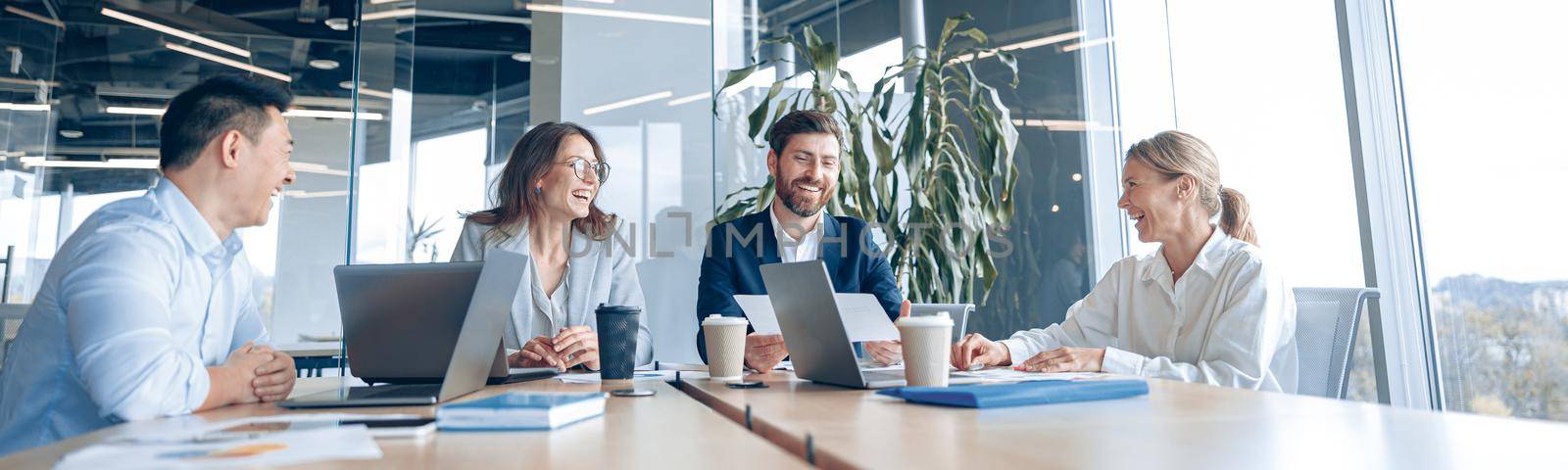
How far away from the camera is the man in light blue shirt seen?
3.88ft

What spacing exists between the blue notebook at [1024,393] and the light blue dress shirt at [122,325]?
0.96 m

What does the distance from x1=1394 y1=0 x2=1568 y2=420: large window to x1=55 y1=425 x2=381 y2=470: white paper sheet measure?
116 inches

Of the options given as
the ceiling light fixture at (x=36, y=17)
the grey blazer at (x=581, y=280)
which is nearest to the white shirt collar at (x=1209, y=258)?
the grey blazer at (x=581, y=280)

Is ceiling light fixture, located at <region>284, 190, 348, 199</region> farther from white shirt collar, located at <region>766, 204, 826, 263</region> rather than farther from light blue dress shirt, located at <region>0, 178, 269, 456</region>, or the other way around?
light blue dress shirt, located at <region>0, 178, 269, 456</region>

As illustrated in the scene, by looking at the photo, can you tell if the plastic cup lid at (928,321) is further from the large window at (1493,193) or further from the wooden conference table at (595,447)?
the large window at (1493,193)

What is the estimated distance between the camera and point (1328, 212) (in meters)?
3.12

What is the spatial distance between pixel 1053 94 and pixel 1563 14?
6.32 feet

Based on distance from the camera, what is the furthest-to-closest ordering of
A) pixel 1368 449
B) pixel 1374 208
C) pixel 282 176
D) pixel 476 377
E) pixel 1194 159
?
pixel 1374 208 → pixel 1194 159 → pixel 282 176 → pixel 476 377 → pixel 1368 449

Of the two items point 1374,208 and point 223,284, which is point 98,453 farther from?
point 1374,208

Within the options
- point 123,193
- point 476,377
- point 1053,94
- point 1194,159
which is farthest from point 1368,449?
point 123,193

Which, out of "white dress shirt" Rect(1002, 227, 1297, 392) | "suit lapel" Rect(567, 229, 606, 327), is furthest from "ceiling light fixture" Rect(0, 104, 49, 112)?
"white dress shirt" Rect(1002, 227, 1297, 392)

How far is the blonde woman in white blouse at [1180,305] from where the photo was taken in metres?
1.78

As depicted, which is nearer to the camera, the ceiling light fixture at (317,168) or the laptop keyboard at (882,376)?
the laptop keyboard at (882,376)

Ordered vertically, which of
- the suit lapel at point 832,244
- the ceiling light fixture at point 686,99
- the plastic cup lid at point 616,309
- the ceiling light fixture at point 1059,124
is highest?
the ceiling light fixture at point 1059,124
